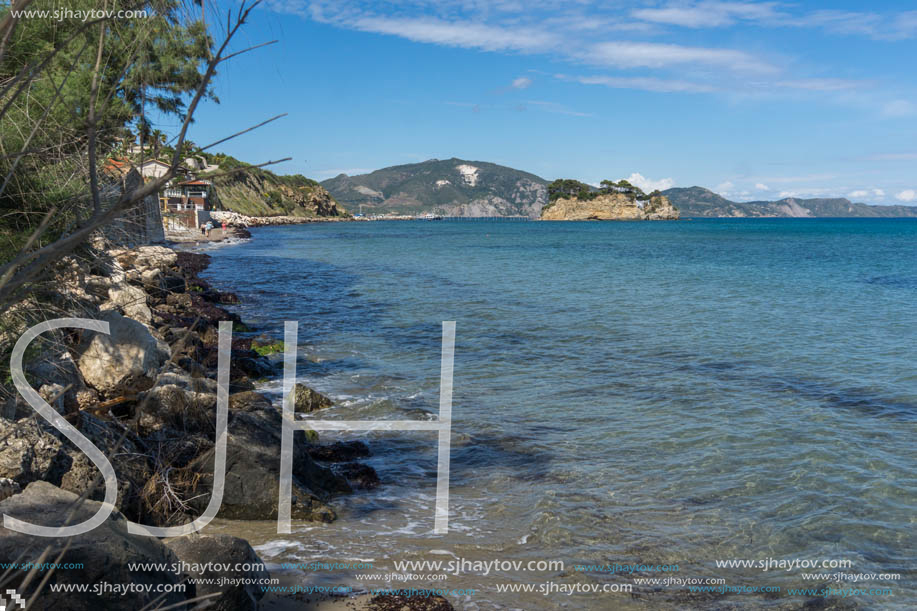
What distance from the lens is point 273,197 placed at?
151000mm

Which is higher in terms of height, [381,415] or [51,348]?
[51,348]

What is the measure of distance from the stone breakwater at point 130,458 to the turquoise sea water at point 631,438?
25.9 inches

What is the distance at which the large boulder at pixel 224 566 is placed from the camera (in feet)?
15.0

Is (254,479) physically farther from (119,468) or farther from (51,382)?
(51,382)

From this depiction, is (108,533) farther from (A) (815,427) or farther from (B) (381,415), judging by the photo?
(A) (815,427)

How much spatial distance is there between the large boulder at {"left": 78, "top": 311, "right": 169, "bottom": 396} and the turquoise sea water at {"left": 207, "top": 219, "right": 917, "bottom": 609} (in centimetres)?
305

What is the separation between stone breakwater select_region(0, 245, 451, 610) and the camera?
12.4 ft

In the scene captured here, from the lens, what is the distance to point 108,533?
3.88 m

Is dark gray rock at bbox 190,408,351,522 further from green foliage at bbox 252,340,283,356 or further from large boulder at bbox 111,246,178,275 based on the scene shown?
large boulder at bbox 111,246,178,275

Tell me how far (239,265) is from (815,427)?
3467 cm

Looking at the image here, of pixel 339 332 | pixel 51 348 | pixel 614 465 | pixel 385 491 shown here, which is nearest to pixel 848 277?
pixel 339 332

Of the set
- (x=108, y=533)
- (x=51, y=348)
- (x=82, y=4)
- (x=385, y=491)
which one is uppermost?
(x=82, y=4)

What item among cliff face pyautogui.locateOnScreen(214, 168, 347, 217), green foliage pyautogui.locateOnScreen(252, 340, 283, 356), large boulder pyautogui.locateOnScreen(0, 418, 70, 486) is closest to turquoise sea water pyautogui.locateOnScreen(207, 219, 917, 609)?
green foliage pyautogui.locateOnScreen(252, 340, 283, 356)

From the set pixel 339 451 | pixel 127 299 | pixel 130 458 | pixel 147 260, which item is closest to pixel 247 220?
pixel 147 260
